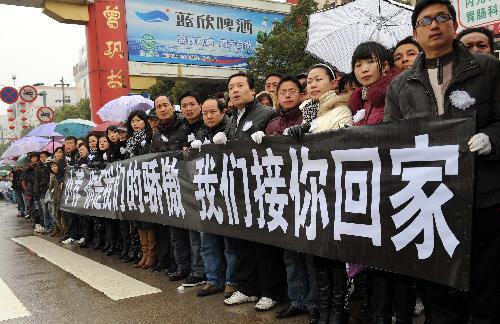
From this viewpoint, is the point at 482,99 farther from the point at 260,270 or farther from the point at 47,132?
the point at 47,132

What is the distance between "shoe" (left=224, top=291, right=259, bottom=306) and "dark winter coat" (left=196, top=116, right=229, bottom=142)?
1535 mm

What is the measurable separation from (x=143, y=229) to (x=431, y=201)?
4.14m

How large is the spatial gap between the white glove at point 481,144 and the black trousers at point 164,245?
3987 millimetres

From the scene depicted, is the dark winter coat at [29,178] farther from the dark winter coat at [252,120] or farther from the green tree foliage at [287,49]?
the green tree foliage at [287,49]

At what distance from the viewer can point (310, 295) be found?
3424 millimetres

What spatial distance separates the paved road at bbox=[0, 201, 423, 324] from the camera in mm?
3828

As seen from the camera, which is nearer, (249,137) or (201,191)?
(249,137)

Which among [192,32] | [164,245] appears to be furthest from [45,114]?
[164,245]

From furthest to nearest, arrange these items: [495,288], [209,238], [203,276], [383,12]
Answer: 1. [383,12]
2. [203,276]
3. [209,238]
4. [495,288]

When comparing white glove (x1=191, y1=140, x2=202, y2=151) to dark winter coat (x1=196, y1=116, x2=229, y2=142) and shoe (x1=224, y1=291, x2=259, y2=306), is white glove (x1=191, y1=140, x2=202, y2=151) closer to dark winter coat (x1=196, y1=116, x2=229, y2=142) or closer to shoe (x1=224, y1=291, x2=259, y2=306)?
dark winter coat (x1=196, y1=116, x2=229, y2=142)

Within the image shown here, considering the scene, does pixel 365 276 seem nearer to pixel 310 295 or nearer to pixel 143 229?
pixel 310 295

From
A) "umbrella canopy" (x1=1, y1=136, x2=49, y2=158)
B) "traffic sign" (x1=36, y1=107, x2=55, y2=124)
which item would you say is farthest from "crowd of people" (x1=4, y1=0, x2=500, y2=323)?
"traffic sign" (x1=36, y1=107, x2=55, y2=124)

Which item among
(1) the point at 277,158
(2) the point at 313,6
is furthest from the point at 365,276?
(2) the point at 313,6

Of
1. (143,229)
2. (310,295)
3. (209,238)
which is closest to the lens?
(310,295)
